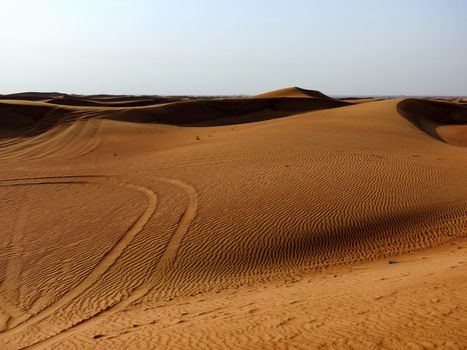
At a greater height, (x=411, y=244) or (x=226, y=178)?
(x=226, y=178)

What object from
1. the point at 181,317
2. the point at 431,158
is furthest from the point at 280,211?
the point at 431,158

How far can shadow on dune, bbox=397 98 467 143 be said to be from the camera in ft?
125

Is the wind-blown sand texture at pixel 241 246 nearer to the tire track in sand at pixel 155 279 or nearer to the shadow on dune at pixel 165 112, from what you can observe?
the tire track in sand at pixel 155 279

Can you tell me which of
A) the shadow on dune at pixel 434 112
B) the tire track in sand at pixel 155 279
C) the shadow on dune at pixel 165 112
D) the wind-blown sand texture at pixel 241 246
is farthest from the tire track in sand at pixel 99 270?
the shadow on dune at pixel 434 112

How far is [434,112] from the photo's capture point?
42469mm

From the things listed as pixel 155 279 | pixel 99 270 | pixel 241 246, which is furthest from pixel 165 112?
pixel 155 279

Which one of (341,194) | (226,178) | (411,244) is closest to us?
(411,244)

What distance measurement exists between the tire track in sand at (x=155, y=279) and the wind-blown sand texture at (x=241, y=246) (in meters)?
0.04

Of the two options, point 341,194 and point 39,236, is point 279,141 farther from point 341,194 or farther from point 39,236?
point 39,236

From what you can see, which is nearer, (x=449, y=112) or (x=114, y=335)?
(x=114, y=335)

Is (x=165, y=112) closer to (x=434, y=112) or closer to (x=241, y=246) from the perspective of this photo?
(x=434, y=112)

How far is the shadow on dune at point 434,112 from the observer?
125 feet

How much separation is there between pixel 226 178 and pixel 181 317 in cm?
846

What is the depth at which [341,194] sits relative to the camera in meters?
13.4
